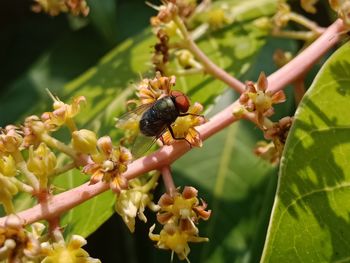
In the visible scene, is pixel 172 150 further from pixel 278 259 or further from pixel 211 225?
pixel 211 225

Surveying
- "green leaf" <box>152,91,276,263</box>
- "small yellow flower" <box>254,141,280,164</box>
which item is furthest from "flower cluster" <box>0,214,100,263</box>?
"green leaf" <box>152,91,276,263</box>

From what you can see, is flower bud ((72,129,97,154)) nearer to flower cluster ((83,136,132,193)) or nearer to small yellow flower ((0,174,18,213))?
flower cluster ((83,136,132,193))

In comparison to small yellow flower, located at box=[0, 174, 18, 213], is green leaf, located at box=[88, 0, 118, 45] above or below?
below

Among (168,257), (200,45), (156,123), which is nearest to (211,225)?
(168,257)

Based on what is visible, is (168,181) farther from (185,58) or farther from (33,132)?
(185,58)

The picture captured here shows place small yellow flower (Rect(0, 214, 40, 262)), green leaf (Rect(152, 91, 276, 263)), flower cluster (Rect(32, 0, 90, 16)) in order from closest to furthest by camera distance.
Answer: small yellow flower (Rect(0, 214, 40, 262))
flower cluster (Rect(32, 0, 90, 16))
green leaf (Rect(152, 91, 276, 263))

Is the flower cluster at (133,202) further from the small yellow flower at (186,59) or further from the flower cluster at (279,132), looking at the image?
the small yellow flower at (186,59)
